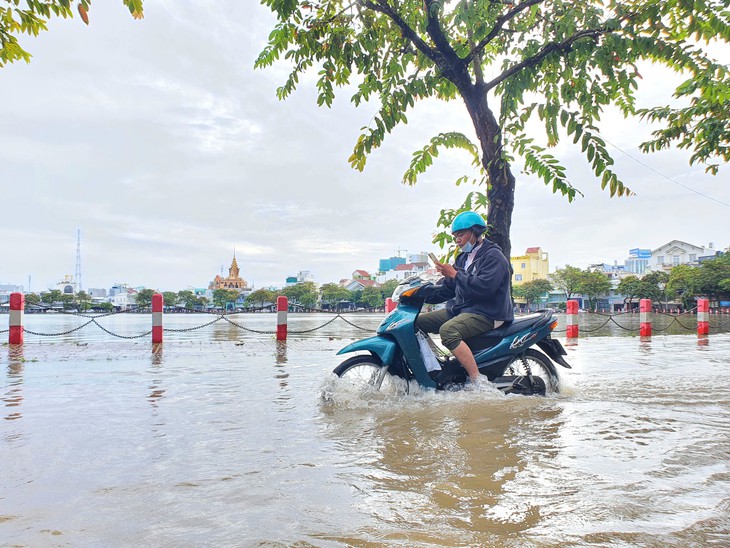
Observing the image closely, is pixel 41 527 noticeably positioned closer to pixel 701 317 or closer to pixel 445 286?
pixel 445 286

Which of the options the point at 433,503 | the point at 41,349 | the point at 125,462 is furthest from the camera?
the point at 41,349

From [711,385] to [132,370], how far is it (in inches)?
268

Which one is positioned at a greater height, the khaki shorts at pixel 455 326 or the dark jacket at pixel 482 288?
the dark jacket at pixel 482 288

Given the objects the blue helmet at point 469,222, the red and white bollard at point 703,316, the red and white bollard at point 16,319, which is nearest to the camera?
the blue helmet at point 469,222

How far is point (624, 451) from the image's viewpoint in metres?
2.95

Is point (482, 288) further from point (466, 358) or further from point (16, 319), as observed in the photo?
point (16, 319)

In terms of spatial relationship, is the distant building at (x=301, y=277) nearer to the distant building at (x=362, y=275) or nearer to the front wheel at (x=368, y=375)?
the distant building at (x=362, y=275)

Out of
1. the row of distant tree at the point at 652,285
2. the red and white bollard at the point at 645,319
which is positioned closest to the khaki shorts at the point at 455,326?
the red and white bollard at the point at 645,319

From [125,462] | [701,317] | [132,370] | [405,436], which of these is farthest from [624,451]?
[701,317]

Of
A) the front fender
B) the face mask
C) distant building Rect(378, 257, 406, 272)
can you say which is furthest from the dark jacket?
distant building Rect(378, 257, 406, 272)

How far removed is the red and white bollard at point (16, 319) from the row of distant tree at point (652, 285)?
51.7 metres

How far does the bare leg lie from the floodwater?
0.67ft

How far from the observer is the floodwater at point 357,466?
1.93 m

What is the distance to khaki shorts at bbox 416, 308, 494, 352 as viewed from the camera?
444 centimetres
